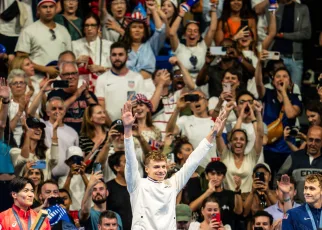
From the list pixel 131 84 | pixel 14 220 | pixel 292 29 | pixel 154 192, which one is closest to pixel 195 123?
pixel 131 84

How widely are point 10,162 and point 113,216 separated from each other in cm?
181

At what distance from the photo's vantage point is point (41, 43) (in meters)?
19.9

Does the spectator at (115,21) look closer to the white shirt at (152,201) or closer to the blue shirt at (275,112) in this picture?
the blue shirt at (275,112)

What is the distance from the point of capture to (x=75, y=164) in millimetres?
17609

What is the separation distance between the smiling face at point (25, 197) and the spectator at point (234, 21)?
6697 mm

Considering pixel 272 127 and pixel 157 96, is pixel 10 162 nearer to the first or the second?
pixel 157 96

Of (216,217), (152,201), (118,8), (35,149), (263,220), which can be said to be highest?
(118,8)

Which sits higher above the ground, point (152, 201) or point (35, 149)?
point (35, 149)

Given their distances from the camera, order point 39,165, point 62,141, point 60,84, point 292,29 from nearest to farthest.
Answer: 1. point 39,165
2. point 62,141
3. point 60,84
4. point 292,29

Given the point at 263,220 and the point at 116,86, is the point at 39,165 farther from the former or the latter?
the point at 263,220

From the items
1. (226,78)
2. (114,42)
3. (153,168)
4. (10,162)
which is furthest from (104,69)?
(153,168)

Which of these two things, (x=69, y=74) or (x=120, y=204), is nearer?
(x=120, y=204)

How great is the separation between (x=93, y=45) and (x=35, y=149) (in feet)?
9.27

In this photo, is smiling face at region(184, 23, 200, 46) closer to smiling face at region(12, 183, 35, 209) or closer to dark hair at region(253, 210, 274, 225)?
dark hair at region(253, 210, 274, 225)
